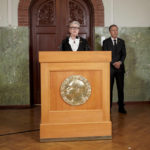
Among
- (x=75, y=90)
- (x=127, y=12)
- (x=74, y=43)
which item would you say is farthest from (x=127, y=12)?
(x=75, y=90)

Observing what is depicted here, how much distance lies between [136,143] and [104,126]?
1.31 ft

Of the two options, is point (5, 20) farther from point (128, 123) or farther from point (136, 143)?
point (136, 143)

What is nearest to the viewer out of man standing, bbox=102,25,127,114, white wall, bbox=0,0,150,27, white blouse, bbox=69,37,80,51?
white blouse, bbox=69,37,80,51

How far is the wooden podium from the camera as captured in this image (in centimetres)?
270

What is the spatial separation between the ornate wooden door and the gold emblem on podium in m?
2.52

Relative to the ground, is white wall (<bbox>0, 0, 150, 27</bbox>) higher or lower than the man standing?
higher

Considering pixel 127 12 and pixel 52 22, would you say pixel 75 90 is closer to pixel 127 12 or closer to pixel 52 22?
pixel 52 22

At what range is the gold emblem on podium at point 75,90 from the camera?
2.72 metres

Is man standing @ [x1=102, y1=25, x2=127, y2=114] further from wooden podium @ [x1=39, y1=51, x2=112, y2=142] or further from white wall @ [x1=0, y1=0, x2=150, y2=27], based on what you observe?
wooden podium @ [x1=39, y1=51, x2=112, y2=142]

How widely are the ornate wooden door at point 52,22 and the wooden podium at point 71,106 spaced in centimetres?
247

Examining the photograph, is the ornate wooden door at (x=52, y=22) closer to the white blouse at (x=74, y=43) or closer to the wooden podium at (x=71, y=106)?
the white blouse at (x=74, y=43)

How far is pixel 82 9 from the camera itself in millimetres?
5180

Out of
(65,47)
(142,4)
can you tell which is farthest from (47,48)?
(142,4)

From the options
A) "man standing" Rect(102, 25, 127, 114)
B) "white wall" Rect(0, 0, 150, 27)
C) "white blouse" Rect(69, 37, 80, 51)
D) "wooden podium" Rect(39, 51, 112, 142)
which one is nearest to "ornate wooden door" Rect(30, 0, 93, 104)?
"white wall" Rect(0, 0, 150, 27)
